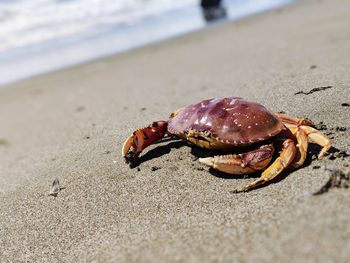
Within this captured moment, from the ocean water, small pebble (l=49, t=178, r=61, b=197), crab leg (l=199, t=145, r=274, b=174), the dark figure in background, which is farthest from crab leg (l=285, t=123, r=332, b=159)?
the dark figure in background

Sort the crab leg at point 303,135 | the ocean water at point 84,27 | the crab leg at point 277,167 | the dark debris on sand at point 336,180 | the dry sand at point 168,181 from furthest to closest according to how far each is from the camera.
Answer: the ocean water at point 84,27 < the crab leg at point 303,135 < the crab leg at point 277,167 < the dark debris on sand at point 336,180 < the dry sand at point 168,181

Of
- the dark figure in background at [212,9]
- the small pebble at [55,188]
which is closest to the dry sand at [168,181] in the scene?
the small pebble at [55,188]

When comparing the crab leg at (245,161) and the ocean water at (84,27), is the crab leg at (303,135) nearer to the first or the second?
the crab leg at (245,161)

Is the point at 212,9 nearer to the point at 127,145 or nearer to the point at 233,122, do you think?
the point at 127,145

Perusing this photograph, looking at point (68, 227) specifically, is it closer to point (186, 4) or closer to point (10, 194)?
point (10, 194)

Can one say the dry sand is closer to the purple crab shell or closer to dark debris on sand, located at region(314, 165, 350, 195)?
dark debris on sand, located at region(314, 165, 350, 195)

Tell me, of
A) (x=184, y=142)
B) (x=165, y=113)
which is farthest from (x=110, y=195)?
(x=165, y=113)

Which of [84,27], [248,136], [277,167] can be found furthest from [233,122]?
[84,27]
